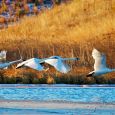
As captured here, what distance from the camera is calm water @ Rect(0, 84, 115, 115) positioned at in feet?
35.9

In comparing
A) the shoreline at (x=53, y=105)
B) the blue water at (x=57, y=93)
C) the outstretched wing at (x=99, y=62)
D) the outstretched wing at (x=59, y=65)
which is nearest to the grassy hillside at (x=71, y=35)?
the outstretched wing at (x=99, y=62)

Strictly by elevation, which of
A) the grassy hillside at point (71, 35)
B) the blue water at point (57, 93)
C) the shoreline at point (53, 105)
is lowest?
the blue water at point (57, 93)

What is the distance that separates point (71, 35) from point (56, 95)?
10.8 m

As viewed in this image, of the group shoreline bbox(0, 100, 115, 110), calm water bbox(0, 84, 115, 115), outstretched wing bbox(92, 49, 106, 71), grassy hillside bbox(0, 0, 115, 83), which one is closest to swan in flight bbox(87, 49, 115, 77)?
outstretched wing bbox(92, 49, 106, 71)

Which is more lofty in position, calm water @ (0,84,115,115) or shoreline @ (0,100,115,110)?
shoreline @ (0,100,115,110)

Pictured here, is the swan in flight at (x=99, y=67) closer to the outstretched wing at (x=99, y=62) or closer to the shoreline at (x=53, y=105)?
the outstretched wing at (x=99, y=62)

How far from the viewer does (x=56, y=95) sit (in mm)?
13867

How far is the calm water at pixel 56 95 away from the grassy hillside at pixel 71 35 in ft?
6.45

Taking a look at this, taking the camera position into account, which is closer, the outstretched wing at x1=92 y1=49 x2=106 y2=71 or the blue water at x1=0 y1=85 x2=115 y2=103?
the blue water at x1=0 y1=85 x2=115 y2=103

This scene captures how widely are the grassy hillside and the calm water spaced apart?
1967 mm

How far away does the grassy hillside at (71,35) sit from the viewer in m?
21.1

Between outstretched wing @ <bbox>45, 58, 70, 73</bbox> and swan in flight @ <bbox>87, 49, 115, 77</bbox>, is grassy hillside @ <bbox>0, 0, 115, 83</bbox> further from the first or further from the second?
outstretched wing @ <bbox>45, 58, 70, 73</bbox>

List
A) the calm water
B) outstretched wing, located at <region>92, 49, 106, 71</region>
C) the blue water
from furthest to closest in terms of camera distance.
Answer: outstretched wing, located at <region>92, 49, 106, 71</region> < the blue water < the calm water

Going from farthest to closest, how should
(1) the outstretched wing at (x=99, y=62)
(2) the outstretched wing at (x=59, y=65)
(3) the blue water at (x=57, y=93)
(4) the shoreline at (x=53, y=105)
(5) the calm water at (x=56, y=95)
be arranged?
(1) the outstretched wing at (x=99, y=62), (2) the outstretched wing at (x=59, y=65), (3) the blue water at (x=57, y=93), (4) the shoreline at (x=53, y=105), (5) the calm water at (x=56, y=95)
